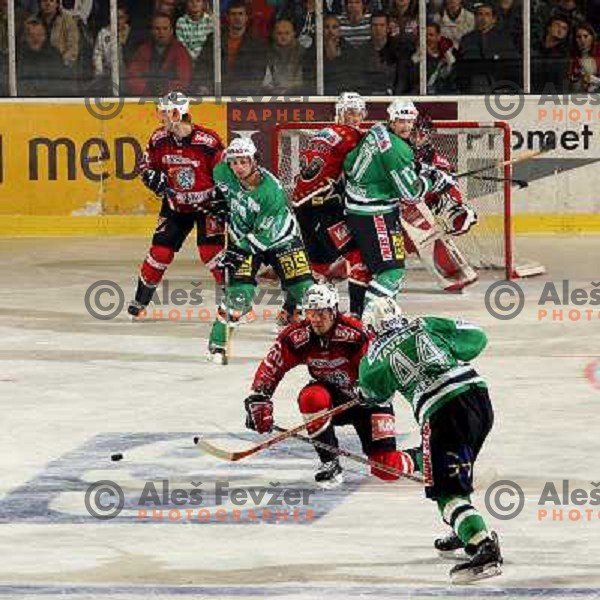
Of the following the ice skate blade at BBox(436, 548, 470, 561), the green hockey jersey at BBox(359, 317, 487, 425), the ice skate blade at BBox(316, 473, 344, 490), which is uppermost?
the green hockey jersey at BBox(359, 317, 487, 425)

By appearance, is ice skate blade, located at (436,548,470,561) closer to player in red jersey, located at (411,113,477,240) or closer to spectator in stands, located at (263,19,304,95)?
player in red jersey, located at (411,113,477,240)

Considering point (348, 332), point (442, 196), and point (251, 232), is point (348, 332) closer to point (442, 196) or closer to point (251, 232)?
point (251, 232)

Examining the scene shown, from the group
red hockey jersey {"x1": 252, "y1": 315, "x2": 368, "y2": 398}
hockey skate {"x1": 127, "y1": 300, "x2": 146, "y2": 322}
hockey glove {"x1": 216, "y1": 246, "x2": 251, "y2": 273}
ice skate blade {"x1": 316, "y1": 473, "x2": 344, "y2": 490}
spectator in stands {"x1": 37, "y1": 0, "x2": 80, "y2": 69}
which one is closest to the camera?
red hockey jersey {"x1": 252, "y1": 315, "x2": 368, "y2": 398}

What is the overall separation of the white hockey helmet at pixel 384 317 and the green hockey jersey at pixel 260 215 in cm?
428

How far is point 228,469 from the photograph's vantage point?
10.0 meters

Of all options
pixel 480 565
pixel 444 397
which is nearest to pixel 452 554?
pixel 480 565

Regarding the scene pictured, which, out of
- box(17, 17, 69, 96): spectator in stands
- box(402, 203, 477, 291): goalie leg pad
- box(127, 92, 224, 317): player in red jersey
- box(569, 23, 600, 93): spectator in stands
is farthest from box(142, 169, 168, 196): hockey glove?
box(569, 23, 600, 93): spectator in stands

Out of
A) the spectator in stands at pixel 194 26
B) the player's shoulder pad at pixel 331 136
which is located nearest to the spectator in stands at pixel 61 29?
the spectator in stands at pixel 194 26

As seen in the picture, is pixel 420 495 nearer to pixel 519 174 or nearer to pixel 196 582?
pixel 196 582

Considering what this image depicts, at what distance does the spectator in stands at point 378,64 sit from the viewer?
18.6 meters

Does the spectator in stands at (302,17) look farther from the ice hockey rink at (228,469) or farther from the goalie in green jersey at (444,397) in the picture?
the goalie in green jersey at (444,397)

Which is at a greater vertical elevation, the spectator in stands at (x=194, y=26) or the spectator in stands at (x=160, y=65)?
the spectator in stands at (x=194, y=26)

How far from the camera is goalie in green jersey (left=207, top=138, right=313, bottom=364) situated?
12531 mm

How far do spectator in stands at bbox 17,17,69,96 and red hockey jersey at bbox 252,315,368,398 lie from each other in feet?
31.9
